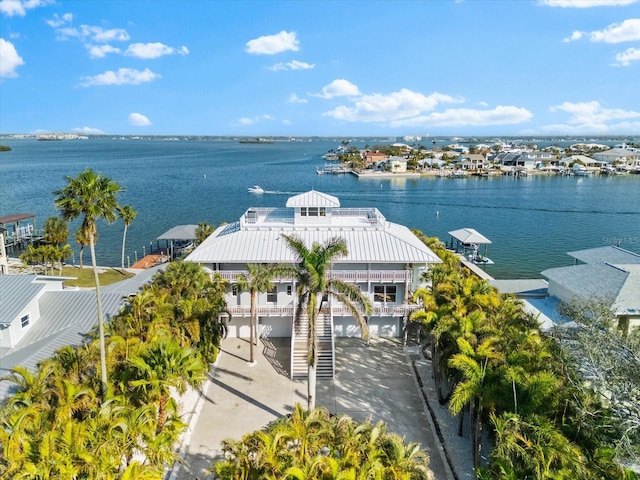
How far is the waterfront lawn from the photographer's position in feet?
135

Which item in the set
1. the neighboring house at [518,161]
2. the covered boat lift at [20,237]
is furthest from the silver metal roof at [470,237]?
the neighboring house at [518,161]

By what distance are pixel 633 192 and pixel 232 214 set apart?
99563mm

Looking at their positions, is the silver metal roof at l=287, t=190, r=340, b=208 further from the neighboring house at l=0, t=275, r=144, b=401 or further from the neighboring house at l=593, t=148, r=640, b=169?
the neighboring house at l=593, t=148, r=640, b=169

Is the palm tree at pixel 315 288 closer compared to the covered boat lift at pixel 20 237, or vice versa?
the palm tree at pixel 315 288

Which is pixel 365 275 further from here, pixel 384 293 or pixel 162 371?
pixel 162 371

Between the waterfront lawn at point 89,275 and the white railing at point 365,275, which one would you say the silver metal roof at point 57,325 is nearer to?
the white railing at point 365,275

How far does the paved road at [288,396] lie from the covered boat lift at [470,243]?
82.8ft

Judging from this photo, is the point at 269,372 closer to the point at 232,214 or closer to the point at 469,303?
the point at 469,303

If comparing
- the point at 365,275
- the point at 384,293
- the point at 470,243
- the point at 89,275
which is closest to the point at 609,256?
the point at 384,293

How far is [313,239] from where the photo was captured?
31.5 meters

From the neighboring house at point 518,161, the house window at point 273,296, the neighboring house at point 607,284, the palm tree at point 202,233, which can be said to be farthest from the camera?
the neighboring house at point 518,161

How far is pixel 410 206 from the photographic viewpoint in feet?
315

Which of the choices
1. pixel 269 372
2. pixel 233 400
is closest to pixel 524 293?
pixel 269 372

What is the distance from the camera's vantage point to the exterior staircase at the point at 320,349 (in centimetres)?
2466
